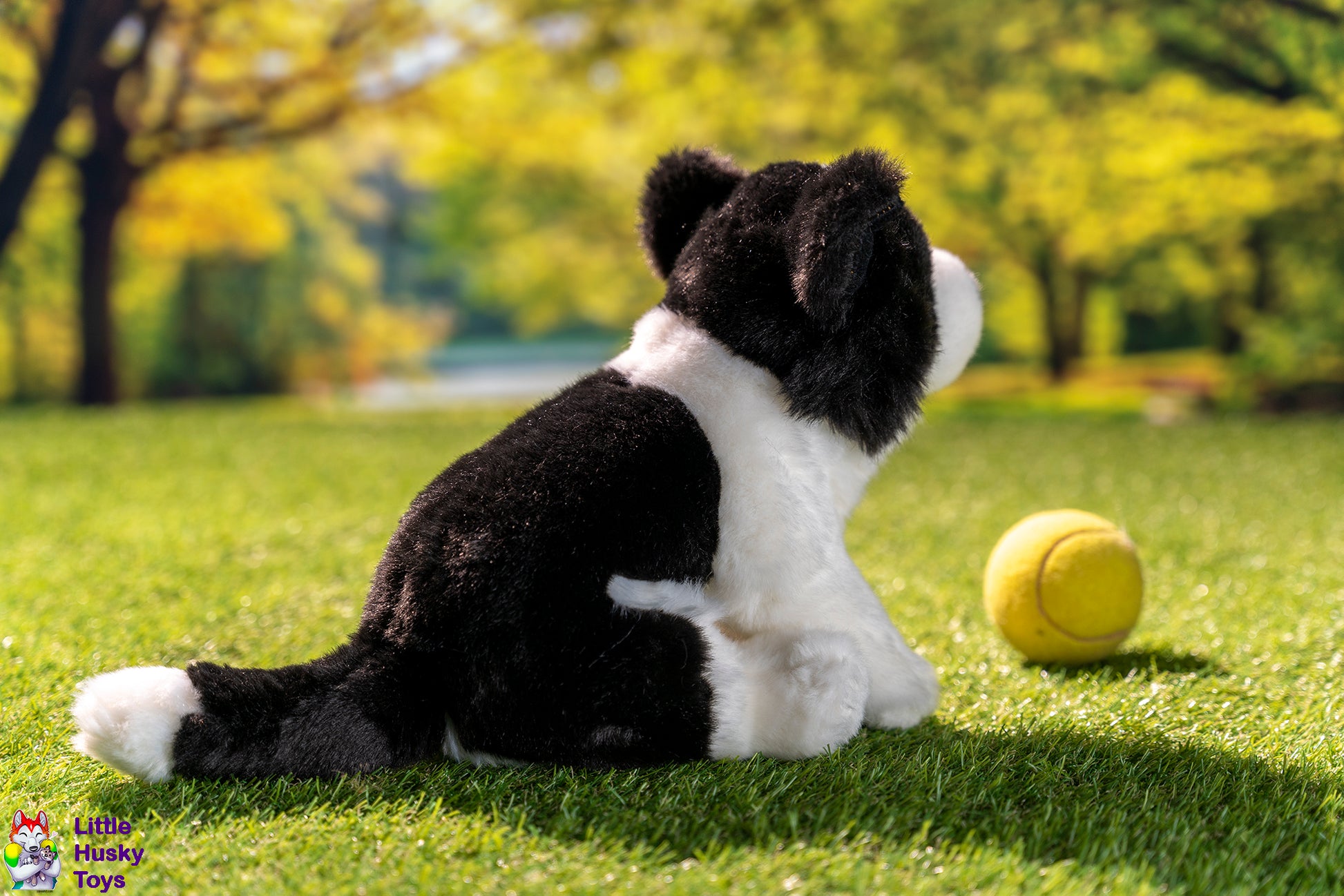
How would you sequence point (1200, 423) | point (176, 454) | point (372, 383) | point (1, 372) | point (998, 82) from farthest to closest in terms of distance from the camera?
point (372, 383), point (1, 372), point (998, 82), point (1200, 423), point (176, 454)

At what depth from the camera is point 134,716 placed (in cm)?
143

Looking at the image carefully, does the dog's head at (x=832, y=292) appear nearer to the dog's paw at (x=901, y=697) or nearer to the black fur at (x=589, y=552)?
the black fur at (x=589, y=552)

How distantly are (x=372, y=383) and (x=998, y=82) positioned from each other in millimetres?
11190

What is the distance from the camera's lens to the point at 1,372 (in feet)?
43.7

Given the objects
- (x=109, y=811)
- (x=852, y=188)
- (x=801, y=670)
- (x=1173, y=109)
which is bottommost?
(x=109, y=811)

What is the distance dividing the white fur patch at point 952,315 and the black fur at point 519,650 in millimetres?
534

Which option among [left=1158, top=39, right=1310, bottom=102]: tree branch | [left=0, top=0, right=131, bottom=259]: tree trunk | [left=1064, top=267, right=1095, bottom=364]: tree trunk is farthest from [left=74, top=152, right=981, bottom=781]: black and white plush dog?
[left=1064, top=267, right=1095, bottom=364]: tree trunk

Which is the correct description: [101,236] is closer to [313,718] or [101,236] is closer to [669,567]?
[313,718]

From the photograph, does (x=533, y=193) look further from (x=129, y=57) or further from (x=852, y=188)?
(x=852, y=188)

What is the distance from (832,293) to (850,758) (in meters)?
0.74

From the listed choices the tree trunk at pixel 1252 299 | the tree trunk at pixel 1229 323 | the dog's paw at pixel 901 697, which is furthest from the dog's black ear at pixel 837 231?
the tree trunk at pixel 1229 323

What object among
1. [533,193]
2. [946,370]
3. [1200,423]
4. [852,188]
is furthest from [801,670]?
[533,193]

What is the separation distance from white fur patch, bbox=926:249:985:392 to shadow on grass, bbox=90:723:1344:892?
67 centimetres

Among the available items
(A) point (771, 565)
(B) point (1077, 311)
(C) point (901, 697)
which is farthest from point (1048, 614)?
(B) point (1077, 311)
